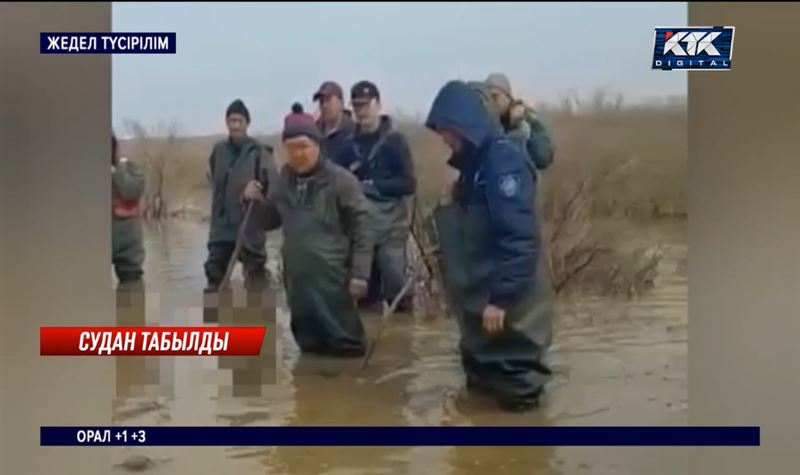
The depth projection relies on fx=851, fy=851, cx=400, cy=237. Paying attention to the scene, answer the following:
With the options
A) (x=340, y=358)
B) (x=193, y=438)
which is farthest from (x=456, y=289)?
(x=193, y=438)

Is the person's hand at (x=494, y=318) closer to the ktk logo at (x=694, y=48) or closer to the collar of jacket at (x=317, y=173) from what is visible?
the collar of jacket at (x=317, y=173)

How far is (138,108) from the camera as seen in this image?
2.19 meters

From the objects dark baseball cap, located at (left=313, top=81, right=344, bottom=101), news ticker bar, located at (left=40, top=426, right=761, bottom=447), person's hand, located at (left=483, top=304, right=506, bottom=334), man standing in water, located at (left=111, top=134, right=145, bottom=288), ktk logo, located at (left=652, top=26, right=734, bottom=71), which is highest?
ktk logo, located at (left=652, top=26, right=734, bottom=71)

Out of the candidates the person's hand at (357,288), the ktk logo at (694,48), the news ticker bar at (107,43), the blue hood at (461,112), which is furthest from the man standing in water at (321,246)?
the ktk logo at (694,48)

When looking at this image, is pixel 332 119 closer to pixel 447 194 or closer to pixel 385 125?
pixel 385 125

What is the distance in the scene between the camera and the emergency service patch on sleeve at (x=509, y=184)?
85.0 inches

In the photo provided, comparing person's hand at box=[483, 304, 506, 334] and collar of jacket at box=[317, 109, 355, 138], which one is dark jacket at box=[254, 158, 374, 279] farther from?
A: person's hand at box=[483, 304, 506, 334]

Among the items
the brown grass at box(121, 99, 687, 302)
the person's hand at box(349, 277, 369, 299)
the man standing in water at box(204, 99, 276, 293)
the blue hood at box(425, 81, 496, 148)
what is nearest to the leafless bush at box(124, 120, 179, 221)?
the brown grass at box(121, 99, 687, 302)

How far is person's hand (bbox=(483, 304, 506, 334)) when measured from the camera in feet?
7.13

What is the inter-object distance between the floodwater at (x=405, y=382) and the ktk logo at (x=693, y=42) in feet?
1.47

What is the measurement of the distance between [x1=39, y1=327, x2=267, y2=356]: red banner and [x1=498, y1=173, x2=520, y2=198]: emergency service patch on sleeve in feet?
2.34

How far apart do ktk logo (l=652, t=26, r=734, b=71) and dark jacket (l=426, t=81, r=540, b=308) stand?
0.44 metres

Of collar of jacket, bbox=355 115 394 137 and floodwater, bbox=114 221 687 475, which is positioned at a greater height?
collar of jacket, bbox=355 115 394 137

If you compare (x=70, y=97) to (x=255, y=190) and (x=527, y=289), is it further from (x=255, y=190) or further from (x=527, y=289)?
(x=527, y=289)
